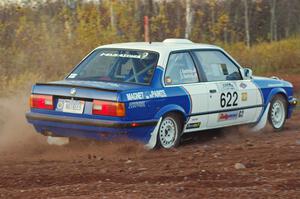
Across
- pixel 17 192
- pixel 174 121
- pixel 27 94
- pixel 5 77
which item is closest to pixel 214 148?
pixel 174 121

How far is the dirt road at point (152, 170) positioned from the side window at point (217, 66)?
0.93 metres

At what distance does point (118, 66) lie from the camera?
988cm

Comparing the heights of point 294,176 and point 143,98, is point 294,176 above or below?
below

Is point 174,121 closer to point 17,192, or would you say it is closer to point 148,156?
point 148,156

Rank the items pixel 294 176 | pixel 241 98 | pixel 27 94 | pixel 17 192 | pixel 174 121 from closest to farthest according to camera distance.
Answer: pixel 17 192 → pixel 294 176 → pixel 174 121 → pixel 241 98 → pixel 27 94

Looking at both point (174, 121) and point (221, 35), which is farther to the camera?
point (221, 35)

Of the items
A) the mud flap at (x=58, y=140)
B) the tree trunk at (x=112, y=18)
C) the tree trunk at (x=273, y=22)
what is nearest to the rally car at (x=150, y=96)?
the mud flap at (x=58, y=140)

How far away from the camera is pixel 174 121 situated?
955cm

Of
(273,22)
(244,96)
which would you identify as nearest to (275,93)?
(244,96)

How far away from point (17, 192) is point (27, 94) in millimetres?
7708

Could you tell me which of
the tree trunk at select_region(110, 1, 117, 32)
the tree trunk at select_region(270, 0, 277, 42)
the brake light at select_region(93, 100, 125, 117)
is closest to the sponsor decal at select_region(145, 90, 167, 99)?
the brake light at select_region(93, 100, 125, 117)

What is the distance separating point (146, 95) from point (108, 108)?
545 millimetres

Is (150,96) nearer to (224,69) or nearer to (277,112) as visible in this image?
(224,69)

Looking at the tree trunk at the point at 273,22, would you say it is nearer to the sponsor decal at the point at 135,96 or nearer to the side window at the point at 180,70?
the side window at the point at 180,70
